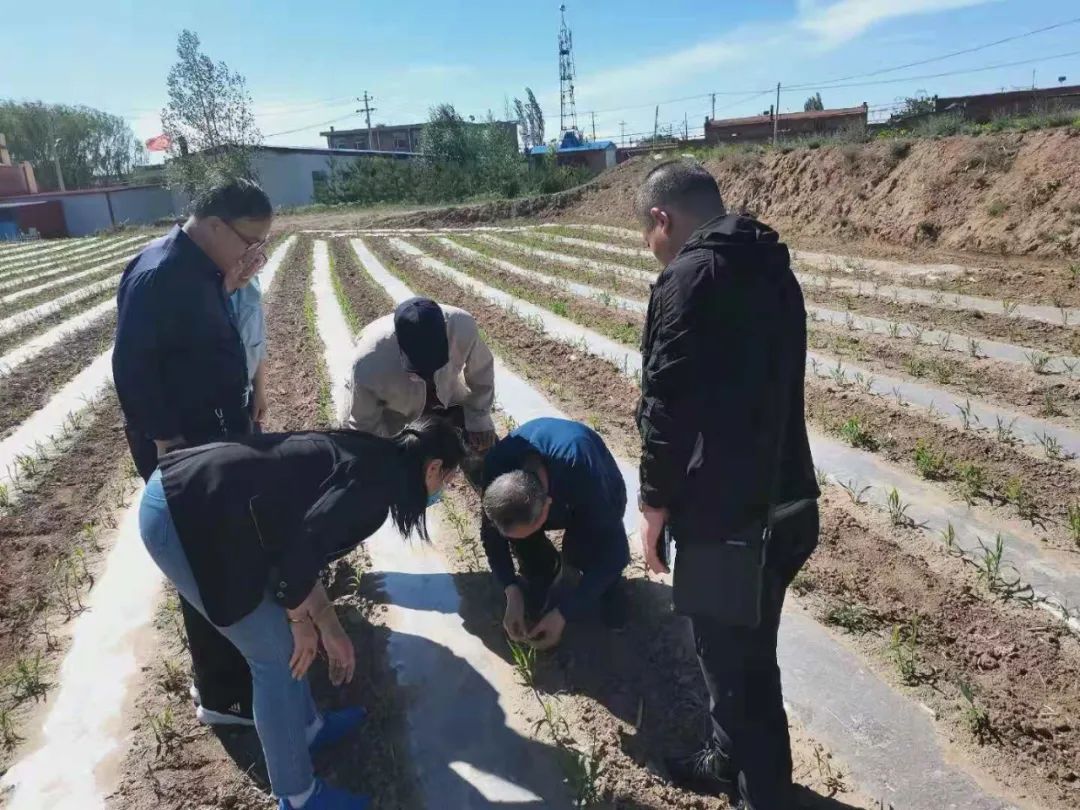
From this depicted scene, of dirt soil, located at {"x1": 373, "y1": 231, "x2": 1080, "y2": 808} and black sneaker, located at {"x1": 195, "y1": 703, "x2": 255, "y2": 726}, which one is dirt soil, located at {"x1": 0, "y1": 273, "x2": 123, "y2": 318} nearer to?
black sneaker, located at {"x1": 195, "y1": 703, "x2": 255, "y2": 726}

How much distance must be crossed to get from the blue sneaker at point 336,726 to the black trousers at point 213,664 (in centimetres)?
30

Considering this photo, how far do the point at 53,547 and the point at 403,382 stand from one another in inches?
88.2

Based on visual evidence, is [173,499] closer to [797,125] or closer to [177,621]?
[177,621]

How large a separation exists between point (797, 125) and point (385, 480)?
35.3 m

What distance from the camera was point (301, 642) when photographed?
6.43 feet

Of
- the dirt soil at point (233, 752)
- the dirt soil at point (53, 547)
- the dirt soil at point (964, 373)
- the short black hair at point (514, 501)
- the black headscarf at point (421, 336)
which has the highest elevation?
the black headscarf at point (421, 336)

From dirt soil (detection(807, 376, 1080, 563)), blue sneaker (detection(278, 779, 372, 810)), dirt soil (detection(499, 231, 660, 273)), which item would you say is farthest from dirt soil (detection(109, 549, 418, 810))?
dirt soil (detection(499, 231, 660, 273))

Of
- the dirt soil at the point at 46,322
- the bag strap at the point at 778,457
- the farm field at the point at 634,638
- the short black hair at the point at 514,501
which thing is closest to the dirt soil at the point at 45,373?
the farm field at the point at 634,638

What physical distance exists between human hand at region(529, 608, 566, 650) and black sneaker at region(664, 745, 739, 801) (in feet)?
2.04

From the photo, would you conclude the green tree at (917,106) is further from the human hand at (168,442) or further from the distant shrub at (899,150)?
the human hand at (168,442)

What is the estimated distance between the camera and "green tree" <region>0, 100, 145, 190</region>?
53906 mm

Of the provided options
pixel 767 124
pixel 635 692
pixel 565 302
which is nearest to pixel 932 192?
pixel 565 302

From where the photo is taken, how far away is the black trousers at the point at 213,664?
2477mm

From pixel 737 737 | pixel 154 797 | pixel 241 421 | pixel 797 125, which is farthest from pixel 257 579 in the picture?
pixel 797 125
